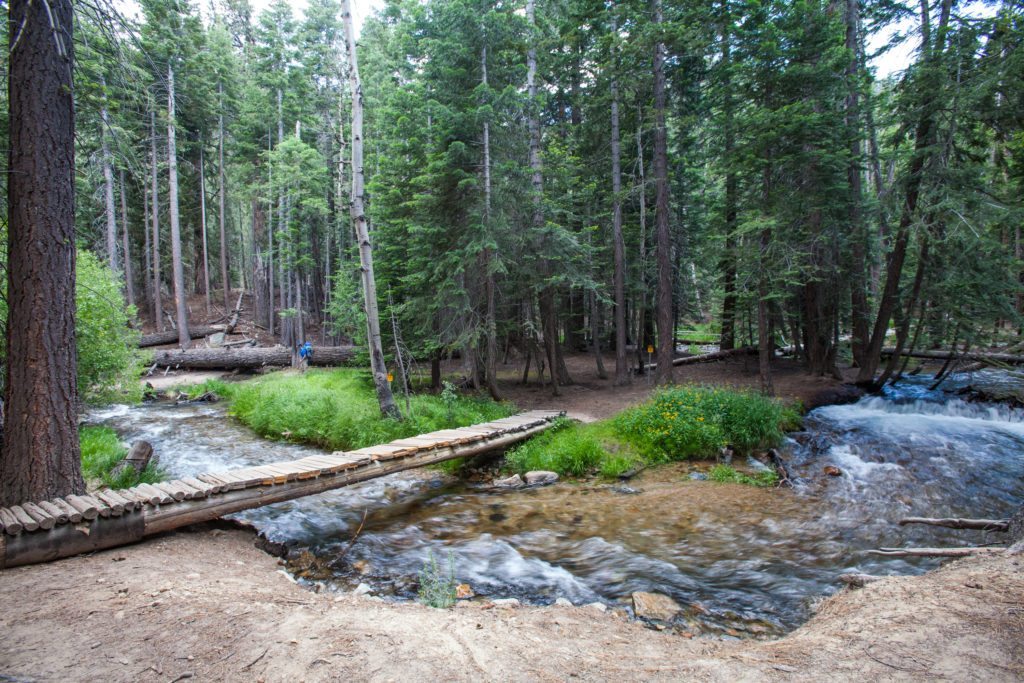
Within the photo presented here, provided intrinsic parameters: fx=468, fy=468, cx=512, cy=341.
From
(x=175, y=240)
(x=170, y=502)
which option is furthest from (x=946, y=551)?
(x=175, y=240)

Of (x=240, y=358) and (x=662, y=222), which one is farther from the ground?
(x=662, y=222)

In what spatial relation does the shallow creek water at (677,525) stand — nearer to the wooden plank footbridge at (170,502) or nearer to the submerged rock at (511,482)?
the submerged rock at (511,482)

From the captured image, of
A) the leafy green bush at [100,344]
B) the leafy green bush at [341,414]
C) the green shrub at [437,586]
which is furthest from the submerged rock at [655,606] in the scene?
the leafy green bush at [100,344]

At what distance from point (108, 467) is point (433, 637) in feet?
26.3

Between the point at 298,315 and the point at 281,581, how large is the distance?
22.1 metres

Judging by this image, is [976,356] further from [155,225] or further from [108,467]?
[155,225]

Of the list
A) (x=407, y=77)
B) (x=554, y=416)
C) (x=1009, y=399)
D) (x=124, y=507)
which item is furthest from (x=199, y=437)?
(x=1009, y=399)

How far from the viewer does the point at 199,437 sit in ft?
41.6

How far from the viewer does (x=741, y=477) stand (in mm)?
9039

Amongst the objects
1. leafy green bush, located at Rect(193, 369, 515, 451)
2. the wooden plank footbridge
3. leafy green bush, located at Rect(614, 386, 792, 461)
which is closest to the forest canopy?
leafy green bush, located at Rect(193, 369, 515, 451)

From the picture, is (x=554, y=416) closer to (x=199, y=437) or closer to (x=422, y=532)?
(x=422, y=532)

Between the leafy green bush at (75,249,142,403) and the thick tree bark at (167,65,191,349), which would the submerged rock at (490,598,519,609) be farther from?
the thick tree bark at (167,65,191,349)

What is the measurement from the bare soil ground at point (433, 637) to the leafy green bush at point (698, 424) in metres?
5.73

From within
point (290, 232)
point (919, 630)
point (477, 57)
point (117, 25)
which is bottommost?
point (919, 630)
